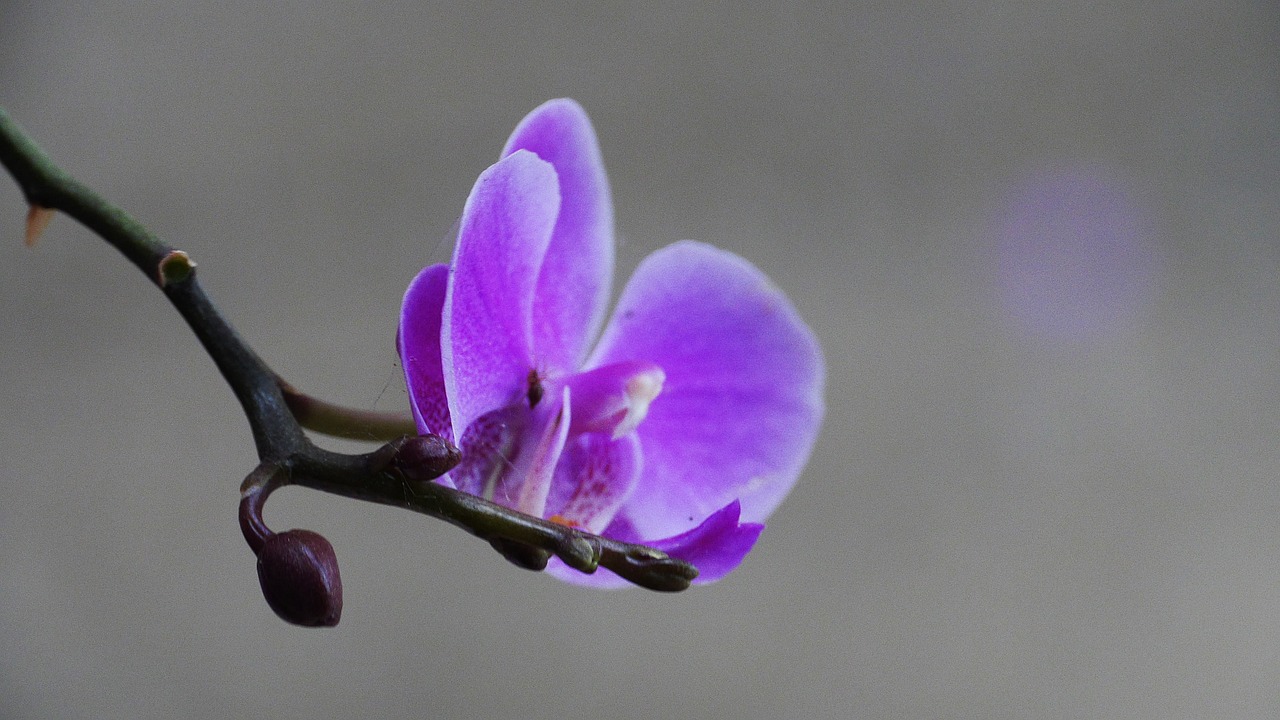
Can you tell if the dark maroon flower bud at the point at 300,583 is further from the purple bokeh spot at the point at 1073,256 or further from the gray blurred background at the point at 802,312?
the purple bokeh spot at the point at 1073,256

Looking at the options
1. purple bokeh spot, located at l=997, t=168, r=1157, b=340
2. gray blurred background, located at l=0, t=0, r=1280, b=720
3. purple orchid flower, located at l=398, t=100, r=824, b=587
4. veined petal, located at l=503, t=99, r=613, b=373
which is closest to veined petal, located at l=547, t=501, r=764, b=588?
purple orchid flower, located at l=398, t=100, r=824, b=587

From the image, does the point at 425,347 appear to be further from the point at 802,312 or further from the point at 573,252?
the point at 802,312

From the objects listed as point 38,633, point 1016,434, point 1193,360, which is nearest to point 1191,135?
point 1193,360

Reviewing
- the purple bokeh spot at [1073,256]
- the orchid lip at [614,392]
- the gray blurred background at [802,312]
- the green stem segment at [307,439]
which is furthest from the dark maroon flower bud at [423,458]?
the purple bokeh spot at [1073,256]

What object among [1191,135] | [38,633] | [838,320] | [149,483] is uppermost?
[1191,135]

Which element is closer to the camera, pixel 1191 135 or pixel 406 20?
pixel 406 20

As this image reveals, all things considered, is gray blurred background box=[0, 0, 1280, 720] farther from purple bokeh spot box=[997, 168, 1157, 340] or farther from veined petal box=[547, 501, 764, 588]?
veined petal box=[547, 501, 764, 588]

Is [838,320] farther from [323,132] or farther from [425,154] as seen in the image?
[323,132]

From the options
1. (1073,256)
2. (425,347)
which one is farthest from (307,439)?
(1073,256)
